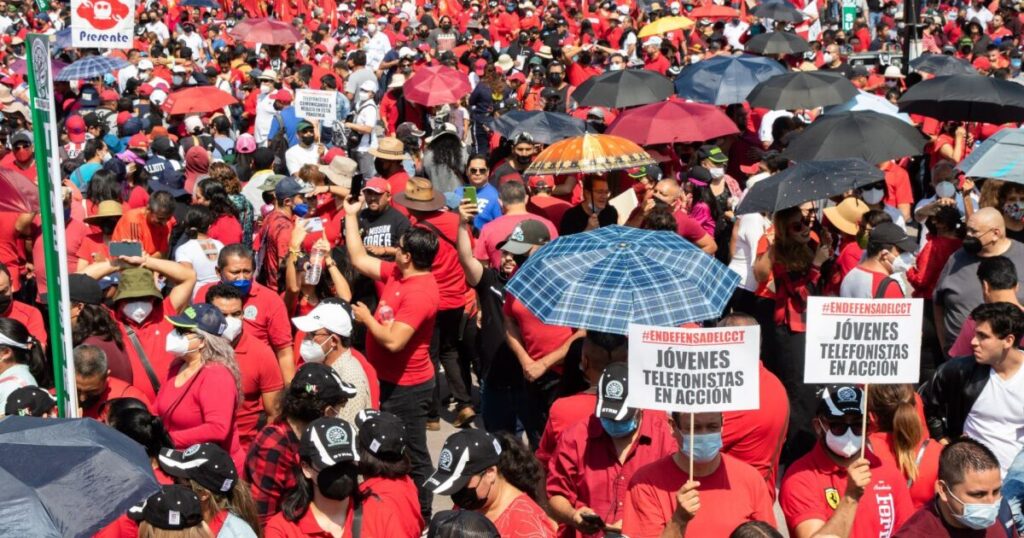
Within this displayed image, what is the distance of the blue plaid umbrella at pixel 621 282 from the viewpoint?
6152mm

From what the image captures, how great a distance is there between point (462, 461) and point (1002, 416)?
8.38ft

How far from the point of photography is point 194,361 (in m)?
6.20

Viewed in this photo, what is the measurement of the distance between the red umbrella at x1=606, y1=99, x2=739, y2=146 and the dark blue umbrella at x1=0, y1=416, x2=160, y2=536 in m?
7.66

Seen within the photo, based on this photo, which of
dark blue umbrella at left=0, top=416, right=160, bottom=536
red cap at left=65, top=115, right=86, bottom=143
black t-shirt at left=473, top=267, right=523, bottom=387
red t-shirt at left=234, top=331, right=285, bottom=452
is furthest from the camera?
red cap at left=65, top=115, right=86, bottom=143

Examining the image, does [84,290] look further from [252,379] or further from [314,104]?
[314,104]

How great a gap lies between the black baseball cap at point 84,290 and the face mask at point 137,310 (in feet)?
0.55

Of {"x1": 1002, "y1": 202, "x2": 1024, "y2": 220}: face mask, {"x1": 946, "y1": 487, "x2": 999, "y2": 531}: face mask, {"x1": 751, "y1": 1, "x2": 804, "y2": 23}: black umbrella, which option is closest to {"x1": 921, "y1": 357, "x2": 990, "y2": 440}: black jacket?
{"x1": 946, "y1": 487, "x2": 999, "y2": 531}: face mask

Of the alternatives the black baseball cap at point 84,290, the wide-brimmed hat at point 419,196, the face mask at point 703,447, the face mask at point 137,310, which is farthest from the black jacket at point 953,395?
the black baseball cap at point 84,290

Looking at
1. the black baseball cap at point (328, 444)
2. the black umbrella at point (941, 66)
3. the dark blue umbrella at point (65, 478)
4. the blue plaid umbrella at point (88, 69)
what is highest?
the dark blue umbrella at point (65, 478)

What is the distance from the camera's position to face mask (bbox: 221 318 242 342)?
6598 mm

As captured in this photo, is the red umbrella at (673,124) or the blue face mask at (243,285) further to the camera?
the red umbrella at (673,124)

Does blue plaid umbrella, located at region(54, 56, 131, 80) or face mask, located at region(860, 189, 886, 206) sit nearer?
face mask, located at region(860, 189, 886, 206)

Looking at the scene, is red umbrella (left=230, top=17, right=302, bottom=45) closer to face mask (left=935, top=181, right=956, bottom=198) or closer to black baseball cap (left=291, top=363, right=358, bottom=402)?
face mask (left=935, top=181, right=956, bottom=198)

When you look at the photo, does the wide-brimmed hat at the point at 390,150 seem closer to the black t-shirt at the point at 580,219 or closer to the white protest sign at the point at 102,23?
the black t-shirt at the point at 580,219
